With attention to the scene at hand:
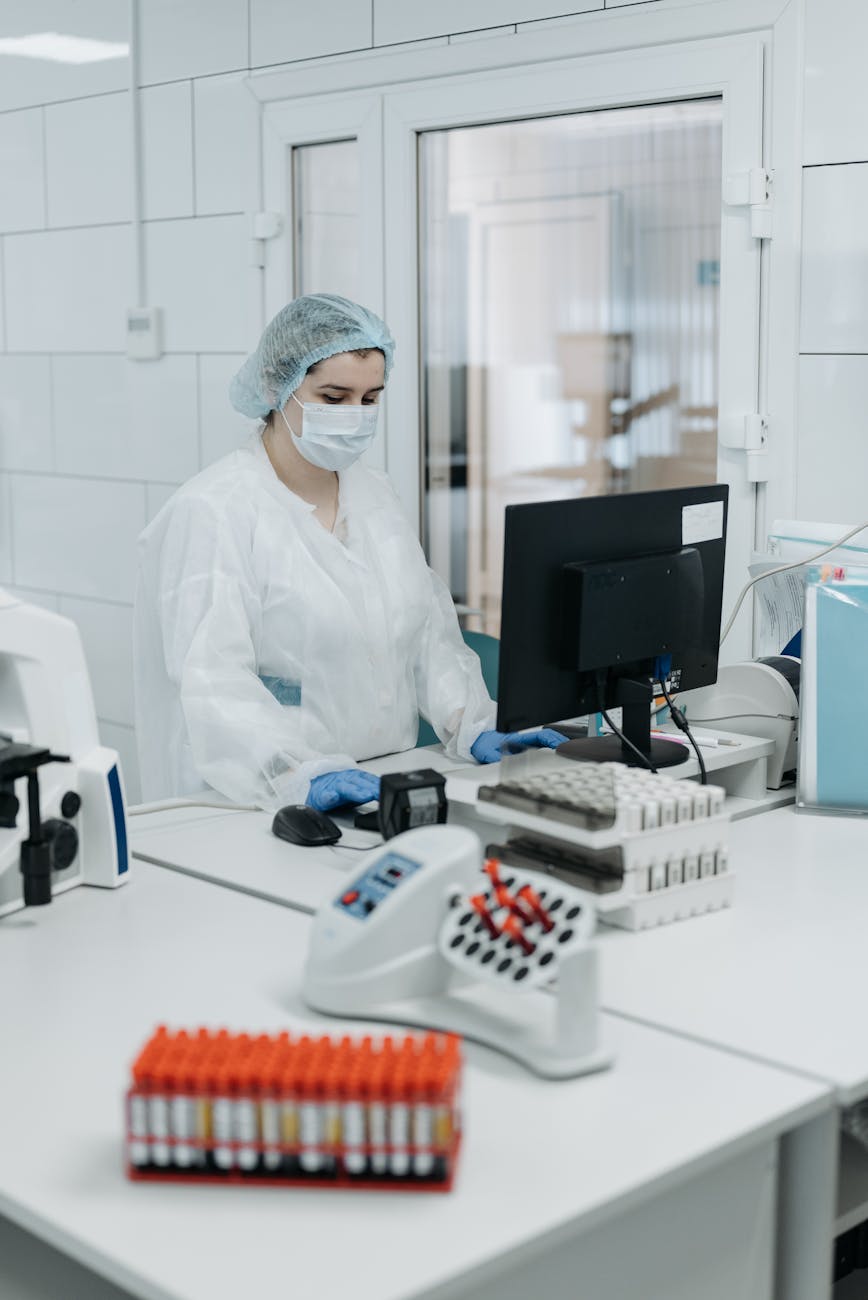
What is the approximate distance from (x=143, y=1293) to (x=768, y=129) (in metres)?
2.29

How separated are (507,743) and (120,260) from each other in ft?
6.44

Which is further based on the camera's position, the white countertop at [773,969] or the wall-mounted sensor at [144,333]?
the wall-mounted sensor at [144,333]

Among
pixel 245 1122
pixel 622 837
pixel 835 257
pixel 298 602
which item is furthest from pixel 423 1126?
pixel 835 257

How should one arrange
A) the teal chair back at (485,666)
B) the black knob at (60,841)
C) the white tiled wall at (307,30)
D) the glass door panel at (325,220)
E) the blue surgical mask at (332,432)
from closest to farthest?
the black knob at (60,841) → the blue surgical mask at (332,432) → the teal chair back at (485,666) → the white tiled wall at (307,30) → the glass door panel at (325,220)

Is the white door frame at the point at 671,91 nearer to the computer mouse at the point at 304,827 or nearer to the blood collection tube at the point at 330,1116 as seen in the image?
the computer mouse at the point at 304,827

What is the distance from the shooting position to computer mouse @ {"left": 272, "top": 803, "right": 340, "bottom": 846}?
1.85 m

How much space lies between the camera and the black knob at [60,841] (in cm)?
162

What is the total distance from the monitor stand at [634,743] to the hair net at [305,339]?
80 cm

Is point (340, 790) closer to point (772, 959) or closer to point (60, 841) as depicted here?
point (60, 841)


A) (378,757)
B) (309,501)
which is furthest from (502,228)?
(378,757)

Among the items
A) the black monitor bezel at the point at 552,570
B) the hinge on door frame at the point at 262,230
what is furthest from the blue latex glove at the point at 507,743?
the hinge on door frame at the point at 262,230

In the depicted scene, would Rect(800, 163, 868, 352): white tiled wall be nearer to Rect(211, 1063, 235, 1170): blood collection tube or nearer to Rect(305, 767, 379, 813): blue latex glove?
Rect(305, 767, 379, 813): blue latex glove

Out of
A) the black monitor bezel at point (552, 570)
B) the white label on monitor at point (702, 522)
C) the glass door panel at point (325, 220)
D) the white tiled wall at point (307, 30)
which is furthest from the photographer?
the glass door panel at point (325, 220)

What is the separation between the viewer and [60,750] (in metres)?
1.66
